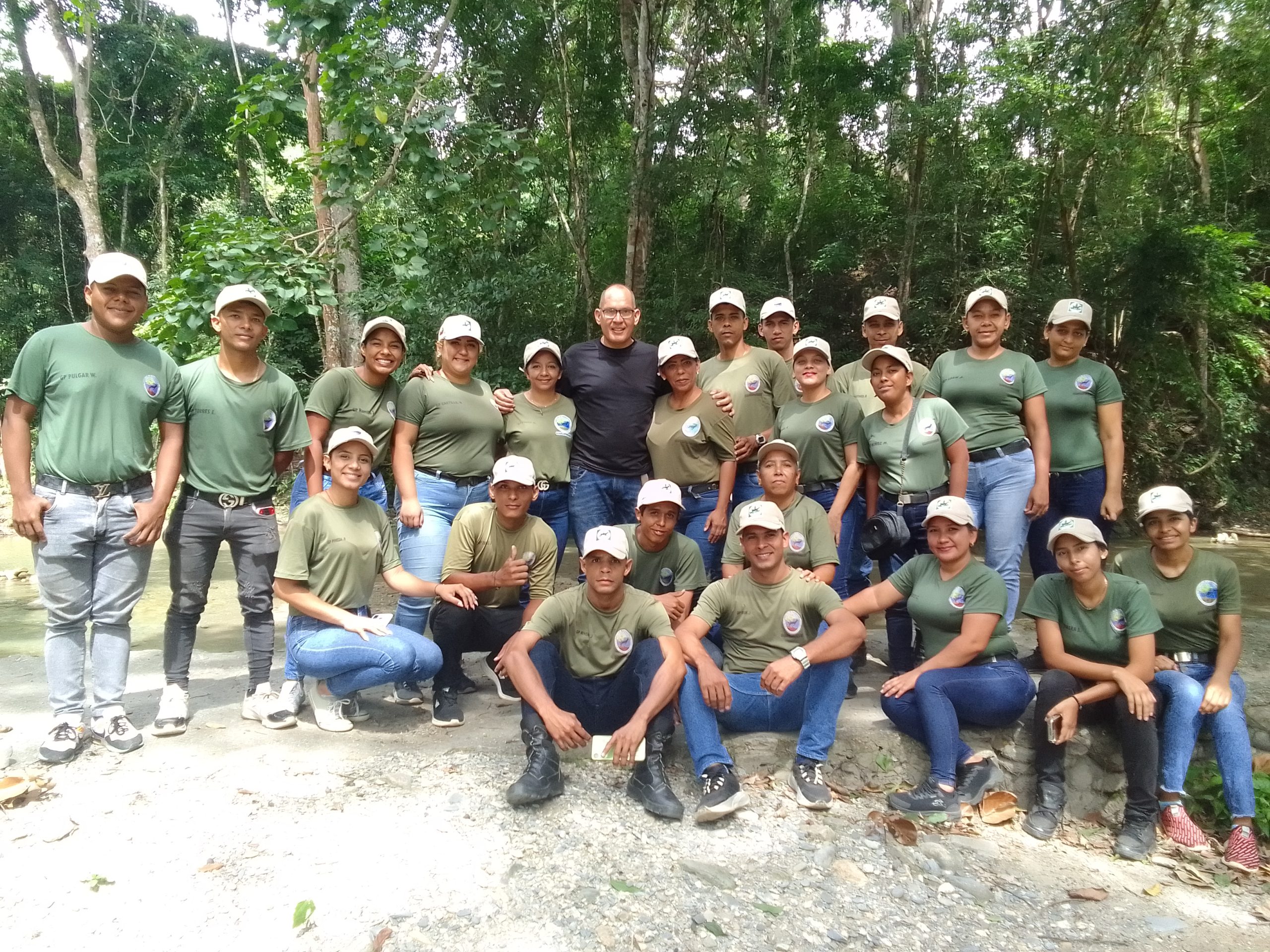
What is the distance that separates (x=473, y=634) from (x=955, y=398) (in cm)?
271

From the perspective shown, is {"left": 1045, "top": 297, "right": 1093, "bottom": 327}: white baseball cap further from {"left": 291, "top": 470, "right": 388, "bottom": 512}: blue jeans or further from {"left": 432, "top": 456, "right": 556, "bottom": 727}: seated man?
{"left": 291, "top": 470, "right": 388, "bottom": 512}: blue jeans

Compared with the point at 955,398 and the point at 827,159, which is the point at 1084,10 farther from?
the point at 955,398

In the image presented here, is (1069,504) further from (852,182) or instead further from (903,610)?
(852,182)

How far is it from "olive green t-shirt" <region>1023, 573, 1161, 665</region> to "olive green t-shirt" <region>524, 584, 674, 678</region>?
1.70 m

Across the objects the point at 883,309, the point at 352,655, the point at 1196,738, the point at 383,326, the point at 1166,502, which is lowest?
the point at 1196,738

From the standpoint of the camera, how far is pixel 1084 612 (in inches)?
148

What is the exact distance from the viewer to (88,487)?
3.60 m

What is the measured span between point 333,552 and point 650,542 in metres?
1.45

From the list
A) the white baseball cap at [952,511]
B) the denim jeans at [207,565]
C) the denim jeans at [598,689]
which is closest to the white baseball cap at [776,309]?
the white baseball cap at [952,511]

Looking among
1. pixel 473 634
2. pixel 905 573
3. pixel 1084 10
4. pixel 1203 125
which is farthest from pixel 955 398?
pixel 1203 125

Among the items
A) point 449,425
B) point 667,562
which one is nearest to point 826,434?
point 667,562

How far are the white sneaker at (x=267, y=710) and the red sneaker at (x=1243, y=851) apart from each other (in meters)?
3.96

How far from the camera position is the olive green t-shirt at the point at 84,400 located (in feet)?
11.6

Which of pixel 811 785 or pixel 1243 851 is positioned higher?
pixel 811 785
